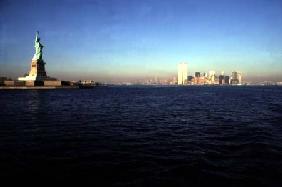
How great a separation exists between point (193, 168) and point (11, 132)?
49.8 feet

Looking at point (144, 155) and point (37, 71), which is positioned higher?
point (37, 71)

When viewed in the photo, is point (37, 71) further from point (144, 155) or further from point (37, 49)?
point (144, 155)

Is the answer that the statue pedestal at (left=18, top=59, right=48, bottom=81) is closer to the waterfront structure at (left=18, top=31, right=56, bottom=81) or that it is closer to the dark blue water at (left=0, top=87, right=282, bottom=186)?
→ the waterfront structure at (left=18, top=31, right=56, bottom=81)

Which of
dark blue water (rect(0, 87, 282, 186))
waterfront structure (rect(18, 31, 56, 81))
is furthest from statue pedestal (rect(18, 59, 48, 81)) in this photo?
dark blue water (rect(0, 87, 282, 186))

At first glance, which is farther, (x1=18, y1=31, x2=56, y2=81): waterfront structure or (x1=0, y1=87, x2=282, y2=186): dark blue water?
(x1=18, y1=31, x2=56, y2=81): waterfront structure

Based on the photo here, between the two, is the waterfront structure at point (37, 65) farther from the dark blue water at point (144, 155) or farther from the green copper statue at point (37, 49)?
the dark blue water at point (144, 155)

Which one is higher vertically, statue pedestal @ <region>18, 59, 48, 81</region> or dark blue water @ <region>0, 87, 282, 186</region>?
statue pedestal @ <region>18, 59, 48, 81</region>

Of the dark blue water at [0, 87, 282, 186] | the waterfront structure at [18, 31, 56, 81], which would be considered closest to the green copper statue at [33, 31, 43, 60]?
the waterfront structure at [18, 31, 56, 81]

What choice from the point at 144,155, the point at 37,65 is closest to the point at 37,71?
the point at 37,65

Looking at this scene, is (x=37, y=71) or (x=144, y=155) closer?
(x=144, y=155)

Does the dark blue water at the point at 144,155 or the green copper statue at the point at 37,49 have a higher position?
the green copper statue at the point at 37,49

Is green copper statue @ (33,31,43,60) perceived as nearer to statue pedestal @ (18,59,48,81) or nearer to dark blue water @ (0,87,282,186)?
statue pedestal @ (18,59,48,81)

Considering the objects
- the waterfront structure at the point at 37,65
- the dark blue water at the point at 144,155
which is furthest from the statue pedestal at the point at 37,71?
the dark blue water at the point at 144,155

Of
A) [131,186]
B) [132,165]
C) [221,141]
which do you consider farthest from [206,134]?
[131,186]
